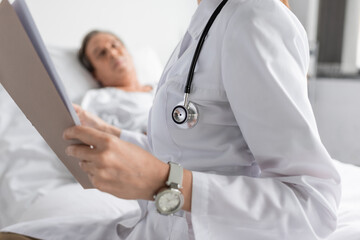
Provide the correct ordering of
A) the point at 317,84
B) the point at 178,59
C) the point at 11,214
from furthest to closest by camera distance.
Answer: the point at 317,84 < the point at 11,214 < the point at 178,59

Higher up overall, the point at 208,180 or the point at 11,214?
the point at 208,180

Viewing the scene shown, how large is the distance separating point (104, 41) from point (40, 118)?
147cm

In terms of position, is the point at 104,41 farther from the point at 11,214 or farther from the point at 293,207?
the point at 293,207

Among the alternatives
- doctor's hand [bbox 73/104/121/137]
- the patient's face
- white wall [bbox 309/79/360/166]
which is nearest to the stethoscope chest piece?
doctor's hand [bbox 73/104/121/137]

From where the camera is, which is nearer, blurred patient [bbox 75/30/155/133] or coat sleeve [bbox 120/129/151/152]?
coat sleeve [bbox 120/129/151/152]

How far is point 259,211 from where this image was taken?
0.61m

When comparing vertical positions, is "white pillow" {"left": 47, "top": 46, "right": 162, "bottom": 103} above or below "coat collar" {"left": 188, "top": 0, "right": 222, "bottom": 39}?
below

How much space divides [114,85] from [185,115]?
146cm

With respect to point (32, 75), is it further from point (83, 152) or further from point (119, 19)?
point (119, 19)

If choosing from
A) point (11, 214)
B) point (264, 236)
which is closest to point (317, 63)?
point (11, 214)

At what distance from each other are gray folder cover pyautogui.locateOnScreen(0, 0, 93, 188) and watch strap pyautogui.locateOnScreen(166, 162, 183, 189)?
0.53ft

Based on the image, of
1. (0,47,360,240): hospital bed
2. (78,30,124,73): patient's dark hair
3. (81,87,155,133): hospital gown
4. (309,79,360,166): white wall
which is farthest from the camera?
(309,79,360,166): white wall

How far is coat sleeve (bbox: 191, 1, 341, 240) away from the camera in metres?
0.61

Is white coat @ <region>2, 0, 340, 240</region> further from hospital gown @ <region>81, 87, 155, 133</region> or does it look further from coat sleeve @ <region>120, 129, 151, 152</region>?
hospital gown @ <region>81, 87, 155, 133</region>
